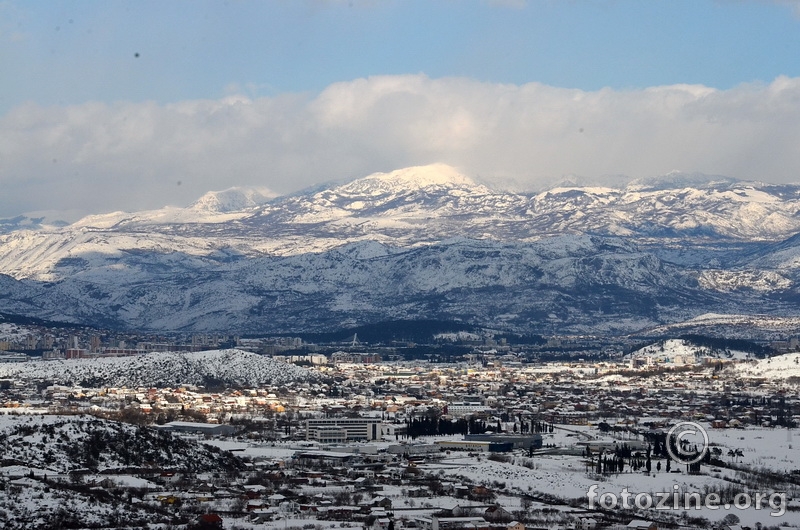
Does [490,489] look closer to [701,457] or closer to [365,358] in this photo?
[701,457]

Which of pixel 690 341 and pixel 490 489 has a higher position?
pixel 690 341

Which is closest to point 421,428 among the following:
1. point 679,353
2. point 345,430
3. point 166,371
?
point 345,430

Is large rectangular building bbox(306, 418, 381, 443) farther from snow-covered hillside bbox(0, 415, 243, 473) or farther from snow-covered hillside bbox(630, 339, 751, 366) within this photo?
snow-covered hillside bbox(630, 339, 751, 366)

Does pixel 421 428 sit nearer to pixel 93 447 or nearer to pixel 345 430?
pixel 345 430

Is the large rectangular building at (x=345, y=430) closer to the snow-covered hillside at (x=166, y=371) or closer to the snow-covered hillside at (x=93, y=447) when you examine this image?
the snow-covered hillside at (x=93, y=447)

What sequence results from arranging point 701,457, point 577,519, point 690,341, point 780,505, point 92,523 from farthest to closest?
1. point 690,341
2. point 701,457
3. point 780,505
4. point 577,519
5. point 92,523

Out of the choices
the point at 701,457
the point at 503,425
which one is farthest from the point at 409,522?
the point at 503,425

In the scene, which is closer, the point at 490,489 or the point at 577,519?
the point at 577,519
